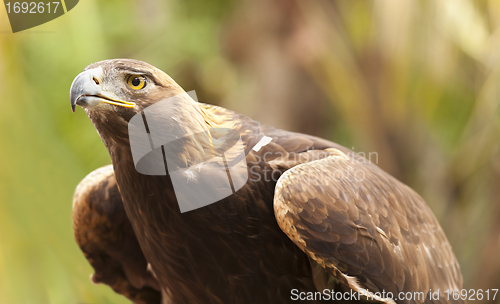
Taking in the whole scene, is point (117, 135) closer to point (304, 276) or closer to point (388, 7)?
point (304, 276)

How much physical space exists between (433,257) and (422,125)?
2.14 metres

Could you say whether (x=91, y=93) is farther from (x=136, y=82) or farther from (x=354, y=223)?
(x=354, y=223)

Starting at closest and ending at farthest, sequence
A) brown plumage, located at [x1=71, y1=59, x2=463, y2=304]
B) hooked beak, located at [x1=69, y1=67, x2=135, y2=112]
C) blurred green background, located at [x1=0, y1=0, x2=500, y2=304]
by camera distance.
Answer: hooked beak, located at [x1=69, y1=67, x2=135, y2=112]
brown plumage, located at [x1=71, y1=59, x2=463, y2=304]
blurred green background, located at [x1=0, y1=0, x2=500, y2=304]

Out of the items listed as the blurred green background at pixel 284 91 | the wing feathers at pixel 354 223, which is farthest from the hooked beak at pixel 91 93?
the blurred green background at pixel 284 91

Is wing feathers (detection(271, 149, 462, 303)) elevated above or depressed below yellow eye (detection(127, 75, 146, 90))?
below

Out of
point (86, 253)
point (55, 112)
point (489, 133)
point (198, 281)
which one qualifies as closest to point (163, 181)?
point (198, 281)

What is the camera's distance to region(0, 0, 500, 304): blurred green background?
8.66ft

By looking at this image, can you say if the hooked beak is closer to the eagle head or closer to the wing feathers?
the eagle head

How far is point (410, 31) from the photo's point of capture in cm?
352

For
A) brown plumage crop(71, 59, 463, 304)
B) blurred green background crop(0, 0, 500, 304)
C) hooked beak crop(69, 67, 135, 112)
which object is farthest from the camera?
blurred green background crop(0, 0, 500, 304)

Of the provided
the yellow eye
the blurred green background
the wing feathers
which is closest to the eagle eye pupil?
the yellow eye

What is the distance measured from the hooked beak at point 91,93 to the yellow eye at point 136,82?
7 cm

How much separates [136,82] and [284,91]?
9.82ft

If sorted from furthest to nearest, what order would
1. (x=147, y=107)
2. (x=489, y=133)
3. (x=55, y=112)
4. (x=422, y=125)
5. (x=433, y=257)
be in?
(x=422, y=125)
(x=489, y=133)
(x=55, y=112)
(x=433, y=257)
(x=147, y=107)
